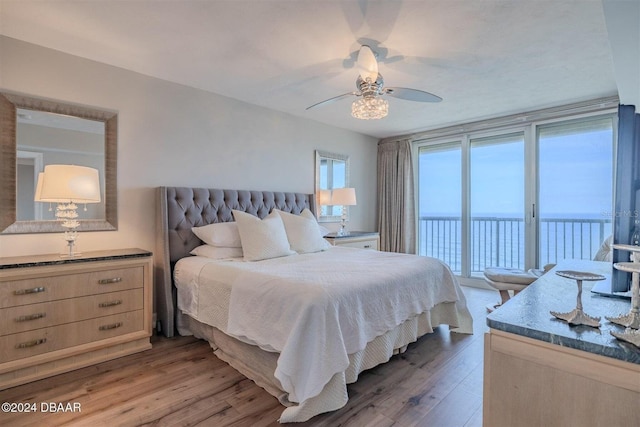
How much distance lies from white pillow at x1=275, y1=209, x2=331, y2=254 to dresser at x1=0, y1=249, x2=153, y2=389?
4.56ft

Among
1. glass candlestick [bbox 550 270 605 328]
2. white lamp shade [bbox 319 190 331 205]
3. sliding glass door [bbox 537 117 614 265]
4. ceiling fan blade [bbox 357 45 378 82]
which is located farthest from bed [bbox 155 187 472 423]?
sliding glass door [bbox 537 117 614 265]

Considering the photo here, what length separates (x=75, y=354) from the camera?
223 centimetres

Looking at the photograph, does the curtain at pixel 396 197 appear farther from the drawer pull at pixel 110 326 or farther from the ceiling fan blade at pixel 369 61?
the drawer pull at pixel 110 326

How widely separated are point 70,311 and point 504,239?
531 centimetres

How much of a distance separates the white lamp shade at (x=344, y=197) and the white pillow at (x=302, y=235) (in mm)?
1087

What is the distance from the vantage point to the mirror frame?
7.61ft

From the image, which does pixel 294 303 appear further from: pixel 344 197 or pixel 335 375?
pixel 344 197

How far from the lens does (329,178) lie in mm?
4859

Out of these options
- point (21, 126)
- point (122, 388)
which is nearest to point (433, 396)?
point (122, 388)

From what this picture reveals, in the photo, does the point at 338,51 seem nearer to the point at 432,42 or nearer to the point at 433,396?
the point at 432,42

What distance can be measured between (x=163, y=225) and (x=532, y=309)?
295 cm

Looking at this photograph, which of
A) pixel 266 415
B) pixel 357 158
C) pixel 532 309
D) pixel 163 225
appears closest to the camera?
pixel 532 309

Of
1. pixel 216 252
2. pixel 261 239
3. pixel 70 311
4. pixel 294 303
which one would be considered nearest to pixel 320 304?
pixel 294 303

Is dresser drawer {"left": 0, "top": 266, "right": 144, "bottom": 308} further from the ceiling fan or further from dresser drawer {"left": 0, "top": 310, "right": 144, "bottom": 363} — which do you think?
the ceiling fan
